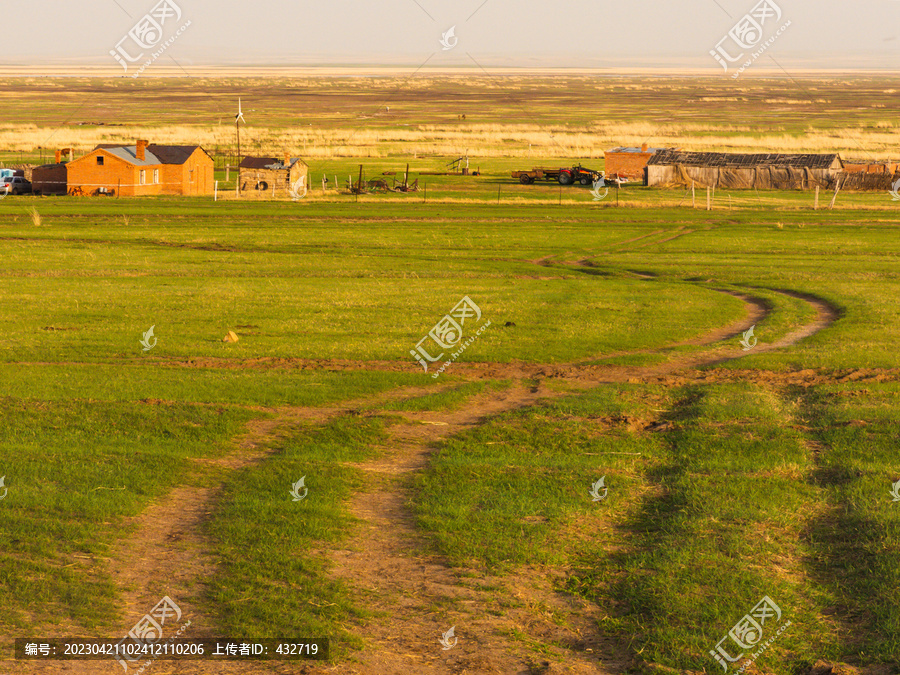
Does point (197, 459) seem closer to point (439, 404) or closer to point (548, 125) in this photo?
point (439, 404)

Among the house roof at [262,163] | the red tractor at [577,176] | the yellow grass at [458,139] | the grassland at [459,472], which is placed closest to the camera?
the grassland at [459,472]

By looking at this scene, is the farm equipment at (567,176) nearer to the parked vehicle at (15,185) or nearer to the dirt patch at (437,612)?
the parked vehicle at (15,185)

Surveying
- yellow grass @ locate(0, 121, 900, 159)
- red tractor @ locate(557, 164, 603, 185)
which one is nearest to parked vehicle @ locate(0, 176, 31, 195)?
yellow grass @ locate(0, 121, 900, 159)

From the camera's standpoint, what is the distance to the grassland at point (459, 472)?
966 centimetres

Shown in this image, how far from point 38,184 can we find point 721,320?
67.1 metres

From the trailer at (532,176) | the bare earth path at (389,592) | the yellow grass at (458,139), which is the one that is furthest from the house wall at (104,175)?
the bare earth path at (389,592)

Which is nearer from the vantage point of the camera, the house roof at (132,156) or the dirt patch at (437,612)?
the dirt patch at (437,612)

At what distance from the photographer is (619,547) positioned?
11570 mm

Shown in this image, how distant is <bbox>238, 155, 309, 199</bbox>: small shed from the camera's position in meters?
80.4

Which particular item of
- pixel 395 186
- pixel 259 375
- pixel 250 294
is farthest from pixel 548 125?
pixel 259 375

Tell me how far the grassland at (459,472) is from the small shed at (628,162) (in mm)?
65487

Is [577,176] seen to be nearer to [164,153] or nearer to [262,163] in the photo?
[262,163]

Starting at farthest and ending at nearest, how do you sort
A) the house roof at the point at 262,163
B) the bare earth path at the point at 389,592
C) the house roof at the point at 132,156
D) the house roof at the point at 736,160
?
the house roof at the point at 736,160 → the house roof at the point at 262,163 → the house roof at the point at 132,156 → the bare earth path at the point at 389,592

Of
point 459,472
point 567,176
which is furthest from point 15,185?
point 459,472
